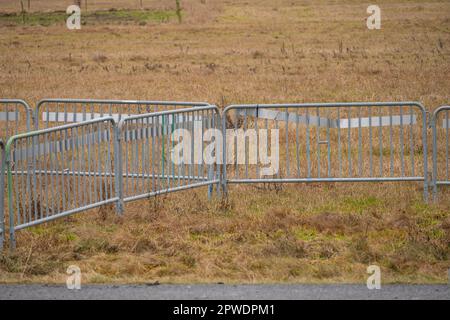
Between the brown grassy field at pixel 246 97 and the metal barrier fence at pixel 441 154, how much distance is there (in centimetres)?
29

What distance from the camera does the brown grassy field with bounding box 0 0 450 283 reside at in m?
8.19

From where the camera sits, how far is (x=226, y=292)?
277 inches

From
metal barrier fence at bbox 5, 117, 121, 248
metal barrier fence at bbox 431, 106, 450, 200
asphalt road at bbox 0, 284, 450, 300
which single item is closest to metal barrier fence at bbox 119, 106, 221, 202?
metal barrier fence at bbox 5, 117, 121, 248

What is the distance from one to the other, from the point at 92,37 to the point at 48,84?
17990mm

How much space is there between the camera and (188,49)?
36.1m

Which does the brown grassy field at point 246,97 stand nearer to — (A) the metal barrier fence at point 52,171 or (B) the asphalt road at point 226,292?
(A) the metal barrier fence at point 52,171

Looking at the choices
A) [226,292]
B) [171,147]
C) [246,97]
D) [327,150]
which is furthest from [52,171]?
[246,97]

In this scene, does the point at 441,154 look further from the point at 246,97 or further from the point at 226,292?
the point at 226,292

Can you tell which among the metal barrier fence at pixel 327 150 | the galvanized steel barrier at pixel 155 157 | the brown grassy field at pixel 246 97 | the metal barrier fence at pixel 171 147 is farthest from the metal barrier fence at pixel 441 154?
the metal barrier fence at pixel 171 147

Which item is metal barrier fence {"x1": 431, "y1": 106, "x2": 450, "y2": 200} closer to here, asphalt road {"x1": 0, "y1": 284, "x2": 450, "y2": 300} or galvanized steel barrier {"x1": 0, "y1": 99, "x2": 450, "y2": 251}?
galvanized steel barrier {"x1": 0, "y1": 99, "x2": 450, "y2": 251}

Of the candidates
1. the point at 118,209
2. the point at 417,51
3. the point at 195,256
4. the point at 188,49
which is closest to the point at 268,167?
the point at 118,209

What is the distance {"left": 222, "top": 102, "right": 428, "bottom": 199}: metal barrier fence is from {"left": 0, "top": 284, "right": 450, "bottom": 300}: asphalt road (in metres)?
3.76

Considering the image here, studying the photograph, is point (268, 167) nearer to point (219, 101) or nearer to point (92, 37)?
point (219, 101)

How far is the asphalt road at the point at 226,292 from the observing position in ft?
22.6
